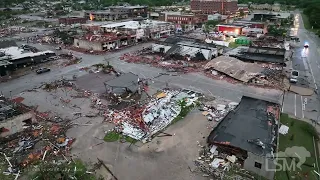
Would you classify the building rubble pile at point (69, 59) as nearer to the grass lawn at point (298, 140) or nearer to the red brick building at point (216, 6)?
the grass lawn at point (298, 140)

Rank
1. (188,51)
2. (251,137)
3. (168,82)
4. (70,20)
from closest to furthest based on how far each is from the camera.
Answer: (251,137) < (168,82) < (188,51) < (70,20)

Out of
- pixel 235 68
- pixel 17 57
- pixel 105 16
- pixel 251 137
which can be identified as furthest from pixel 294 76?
pixel 105 16

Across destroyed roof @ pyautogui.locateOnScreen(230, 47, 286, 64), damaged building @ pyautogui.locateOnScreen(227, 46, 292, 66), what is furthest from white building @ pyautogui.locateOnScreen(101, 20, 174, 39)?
destroyed roof @ pyautogui.locateOnScreen(230, 47, 286, 64)

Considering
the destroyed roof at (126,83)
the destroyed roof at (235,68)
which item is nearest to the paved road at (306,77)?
the destroyed roof at (235,68)

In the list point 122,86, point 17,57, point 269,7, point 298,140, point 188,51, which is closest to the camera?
point 298,140

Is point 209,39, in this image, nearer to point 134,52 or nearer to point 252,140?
point 134,52

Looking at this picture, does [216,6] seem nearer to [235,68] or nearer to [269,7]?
[269,7]

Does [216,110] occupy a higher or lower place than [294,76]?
lower
